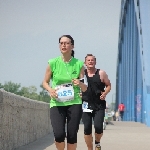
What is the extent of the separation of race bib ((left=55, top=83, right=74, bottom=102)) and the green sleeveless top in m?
0.03

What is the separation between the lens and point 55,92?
5453 millimetres

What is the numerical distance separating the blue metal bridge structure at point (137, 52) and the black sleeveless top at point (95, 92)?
16.3m

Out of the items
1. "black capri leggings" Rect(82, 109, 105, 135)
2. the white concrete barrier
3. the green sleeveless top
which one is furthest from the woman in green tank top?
"black capri leggings" Rect(82, 109, 105, 135)

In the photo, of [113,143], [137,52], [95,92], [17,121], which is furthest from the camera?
[137,52]

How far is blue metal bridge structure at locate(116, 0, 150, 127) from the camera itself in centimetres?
2522

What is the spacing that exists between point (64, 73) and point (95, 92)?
2261 millimetres

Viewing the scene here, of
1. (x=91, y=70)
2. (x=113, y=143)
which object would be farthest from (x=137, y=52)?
(x=91, y=70)

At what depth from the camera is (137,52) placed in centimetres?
3244

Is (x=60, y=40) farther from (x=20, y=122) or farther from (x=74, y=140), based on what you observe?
(x=20, y=122)

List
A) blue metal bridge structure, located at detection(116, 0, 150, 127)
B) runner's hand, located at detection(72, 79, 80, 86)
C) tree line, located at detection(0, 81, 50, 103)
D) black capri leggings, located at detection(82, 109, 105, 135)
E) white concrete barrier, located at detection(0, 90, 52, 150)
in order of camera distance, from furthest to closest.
→ tree line, located at detection(0, 81, 50, 103) → blue metal bridge structure, located at detection(116, 0, 150, 127) → white concrete barrier, located at detection(0, 90, 52, 150) → black capri leggings, located at detection(82, 109, 105, 135) → runner's hand, located at detection(72, 79, 80, 86)

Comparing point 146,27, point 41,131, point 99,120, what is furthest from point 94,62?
point 146,27

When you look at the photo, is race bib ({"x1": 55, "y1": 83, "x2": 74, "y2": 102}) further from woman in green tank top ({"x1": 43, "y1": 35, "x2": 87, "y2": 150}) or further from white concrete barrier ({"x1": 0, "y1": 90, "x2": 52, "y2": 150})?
white concrete barrier ({"x1": 0, "y1": 90, "x2": 52, "y2": 150})

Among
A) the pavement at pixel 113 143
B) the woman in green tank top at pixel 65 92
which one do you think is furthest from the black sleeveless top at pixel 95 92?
the woman in green tank top at pixel 65 92

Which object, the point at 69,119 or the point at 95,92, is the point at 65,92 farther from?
the point at 95,92
